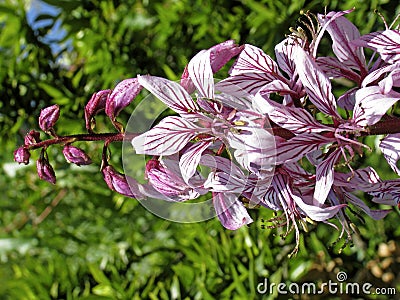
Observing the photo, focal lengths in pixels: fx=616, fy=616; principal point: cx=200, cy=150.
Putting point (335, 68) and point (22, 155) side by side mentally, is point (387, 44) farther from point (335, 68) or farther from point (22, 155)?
point (22, 155)

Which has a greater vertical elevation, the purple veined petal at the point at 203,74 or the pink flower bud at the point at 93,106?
the purple veined petal at the point at 203,74

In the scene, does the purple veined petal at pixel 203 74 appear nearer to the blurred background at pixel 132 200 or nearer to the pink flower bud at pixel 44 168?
the pink flower bud at pixel 44 168

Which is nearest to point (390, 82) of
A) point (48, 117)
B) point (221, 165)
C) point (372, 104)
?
point (372, 104)

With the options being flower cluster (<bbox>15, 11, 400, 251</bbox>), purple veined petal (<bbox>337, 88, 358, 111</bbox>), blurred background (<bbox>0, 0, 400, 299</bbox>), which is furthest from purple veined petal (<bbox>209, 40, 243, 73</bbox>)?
blurred background (<bbox>0, 0, 400, 299</bbox>)

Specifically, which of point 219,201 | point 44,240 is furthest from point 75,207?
point 219,201

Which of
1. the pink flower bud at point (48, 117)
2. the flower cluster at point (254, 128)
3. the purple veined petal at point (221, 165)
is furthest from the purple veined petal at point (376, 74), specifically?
the pink flower bud at point (48, 117)

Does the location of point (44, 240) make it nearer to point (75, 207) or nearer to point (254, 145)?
point (75, 207)
